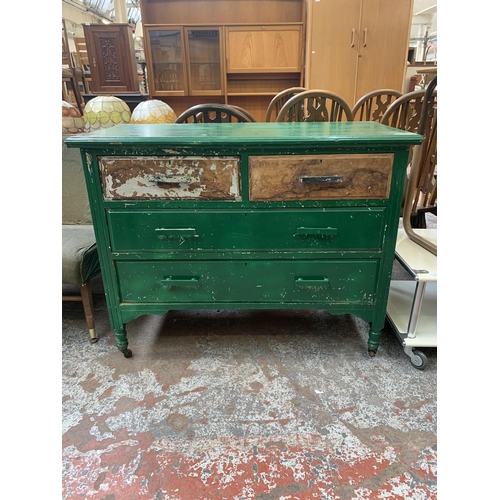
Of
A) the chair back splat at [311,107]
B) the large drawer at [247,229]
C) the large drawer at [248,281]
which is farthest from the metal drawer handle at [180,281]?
the chair back splat at [311,107]

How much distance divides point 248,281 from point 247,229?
0.22 metres

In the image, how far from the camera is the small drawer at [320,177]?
1.22m

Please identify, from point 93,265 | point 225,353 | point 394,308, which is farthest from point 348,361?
point 93,265

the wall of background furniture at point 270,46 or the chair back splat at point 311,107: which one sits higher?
the wall of background furniture at point 270,46

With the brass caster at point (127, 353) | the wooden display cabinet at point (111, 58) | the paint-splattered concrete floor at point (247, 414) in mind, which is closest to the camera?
the paint-splattered concrete floor at point (247, 414)

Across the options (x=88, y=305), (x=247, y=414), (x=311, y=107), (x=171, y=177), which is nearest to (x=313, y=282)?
(x=247, y=414)

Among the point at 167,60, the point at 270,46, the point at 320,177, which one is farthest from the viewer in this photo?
the point at 167,60

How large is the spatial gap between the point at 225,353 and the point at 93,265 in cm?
76

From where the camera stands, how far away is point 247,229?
1313 mm

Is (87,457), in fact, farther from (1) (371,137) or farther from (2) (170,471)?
(1) (371,137)

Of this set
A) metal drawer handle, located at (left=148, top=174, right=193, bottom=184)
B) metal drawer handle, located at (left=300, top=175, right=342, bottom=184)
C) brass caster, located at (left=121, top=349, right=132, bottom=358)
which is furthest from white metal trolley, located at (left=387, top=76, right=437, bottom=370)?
brass caster, located at (left=121, top=349, right=132, bottom=358)

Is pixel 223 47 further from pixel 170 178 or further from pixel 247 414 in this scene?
pixel 247 414

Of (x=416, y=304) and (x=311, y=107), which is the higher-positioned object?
(x=311, y=107)

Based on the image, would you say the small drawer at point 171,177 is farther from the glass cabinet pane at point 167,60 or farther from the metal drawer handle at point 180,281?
the glass cabinet pane at point 167,60
